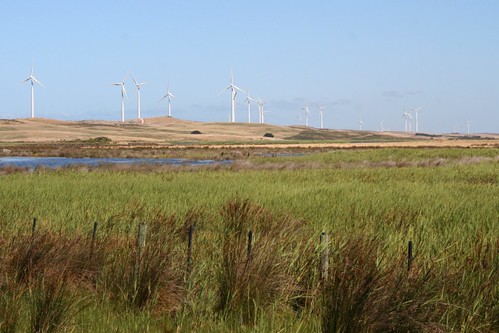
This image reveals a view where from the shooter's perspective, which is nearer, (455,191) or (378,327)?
(378,327)

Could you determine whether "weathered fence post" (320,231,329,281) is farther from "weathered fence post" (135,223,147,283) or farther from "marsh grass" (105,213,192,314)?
"weathered fence post" (135,223,147,283)

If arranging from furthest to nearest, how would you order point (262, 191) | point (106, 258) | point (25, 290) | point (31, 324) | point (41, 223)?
1. point (262, 191)
2. point (41, 223)
3. point (106, 258)
4. point (25, 290)
5. point (31, 324)

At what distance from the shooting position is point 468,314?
8.45 m

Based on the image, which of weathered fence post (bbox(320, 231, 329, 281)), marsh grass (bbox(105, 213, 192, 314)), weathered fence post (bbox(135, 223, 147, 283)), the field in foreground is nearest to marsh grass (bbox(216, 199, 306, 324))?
Answer: the field in foreground

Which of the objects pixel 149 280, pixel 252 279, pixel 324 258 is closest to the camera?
pixel 252 279

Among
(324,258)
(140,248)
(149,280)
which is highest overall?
(140,248)

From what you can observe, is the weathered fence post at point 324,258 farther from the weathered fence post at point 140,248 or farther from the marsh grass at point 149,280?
the weathered fence post at point 140,248

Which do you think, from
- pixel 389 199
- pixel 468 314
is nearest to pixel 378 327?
pixel 468 314

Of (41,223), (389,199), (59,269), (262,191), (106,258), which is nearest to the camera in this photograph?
(59,269)

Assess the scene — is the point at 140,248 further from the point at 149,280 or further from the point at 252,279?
the point at 252,279

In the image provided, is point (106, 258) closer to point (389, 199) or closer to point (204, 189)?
point (389, 199)

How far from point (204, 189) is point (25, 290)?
16.8 metres

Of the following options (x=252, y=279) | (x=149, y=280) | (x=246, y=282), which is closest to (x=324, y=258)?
(x=252, y=279)

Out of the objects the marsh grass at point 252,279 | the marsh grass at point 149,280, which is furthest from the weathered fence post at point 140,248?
the marsh grass at point 252,279
